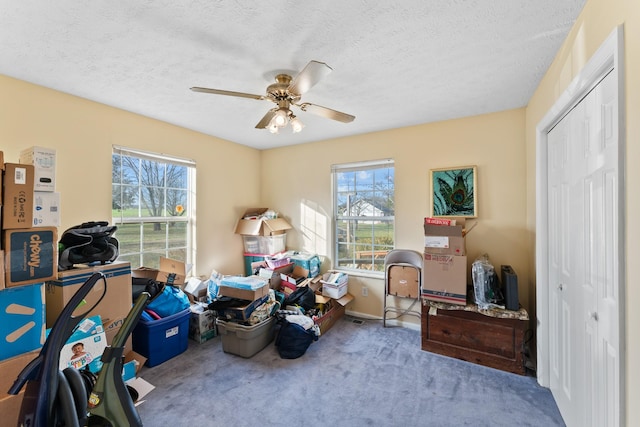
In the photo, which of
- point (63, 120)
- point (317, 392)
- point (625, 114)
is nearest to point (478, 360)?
point (317, 392)

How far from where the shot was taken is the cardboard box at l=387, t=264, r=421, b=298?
307cm

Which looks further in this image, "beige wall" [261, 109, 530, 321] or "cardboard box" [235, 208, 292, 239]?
"cardboard box" [235, 208, 292, 239]

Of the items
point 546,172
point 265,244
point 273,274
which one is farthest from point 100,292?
point 546,172

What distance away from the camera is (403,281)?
3129mm

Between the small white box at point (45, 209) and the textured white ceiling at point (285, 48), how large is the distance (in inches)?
36.8

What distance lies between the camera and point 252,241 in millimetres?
3998

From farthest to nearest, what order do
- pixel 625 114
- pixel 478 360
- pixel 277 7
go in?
pixel 478 360, pixel 277 7, pixel 625 114

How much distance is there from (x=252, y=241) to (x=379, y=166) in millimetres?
2109

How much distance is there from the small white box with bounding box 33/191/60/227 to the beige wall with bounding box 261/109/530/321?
273 cm

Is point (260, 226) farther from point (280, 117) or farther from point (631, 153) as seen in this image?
point (631, 153)

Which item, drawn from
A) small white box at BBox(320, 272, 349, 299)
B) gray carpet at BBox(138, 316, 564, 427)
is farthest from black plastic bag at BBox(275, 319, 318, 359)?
small white box at BBox(320, 272, 349, 299)

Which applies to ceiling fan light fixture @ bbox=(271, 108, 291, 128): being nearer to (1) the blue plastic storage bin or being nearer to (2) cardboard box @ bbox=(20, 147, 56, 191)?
(2) cardboard box @ bbox=(20, 147, 56, 191)

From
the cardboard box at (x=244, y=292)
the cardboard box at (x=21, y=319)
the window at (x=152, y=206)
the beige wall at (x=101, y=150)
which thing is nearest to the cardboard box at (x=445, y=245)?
the cardboard box at (x=244, y=292)

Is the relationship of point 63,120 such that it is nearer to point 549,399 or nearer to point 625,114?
point 625,114
